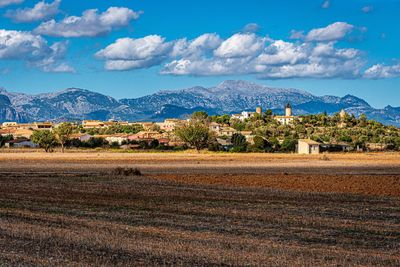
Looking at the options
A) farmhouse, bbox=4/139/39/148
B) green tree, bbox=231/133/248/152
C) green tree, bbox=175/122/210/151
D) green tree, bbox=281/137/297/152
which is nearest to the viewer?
green tree, bbox=175/122/210/151

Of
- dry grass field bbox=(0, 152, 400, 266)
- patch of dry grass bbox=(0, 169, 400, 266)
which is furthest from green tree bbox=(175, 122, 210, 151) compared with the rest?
patch of dry grass bbox=(0, 169, 400, 266)

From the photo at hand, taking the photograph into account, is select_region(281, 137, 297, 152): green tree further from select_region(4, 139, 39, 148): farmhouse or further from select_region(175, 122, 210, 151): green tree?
select_region(4, 139, 39, 148): farmhouse

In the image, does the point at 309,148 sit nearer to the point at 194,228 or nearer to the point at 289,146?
the point at 289,146

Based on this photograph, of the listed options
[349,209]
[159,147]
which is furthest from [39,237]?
[159,147]

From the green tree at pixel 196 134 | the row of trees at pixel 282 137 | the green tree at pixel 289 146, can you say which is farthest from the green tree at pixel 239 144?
the green tree at pixel 289 146

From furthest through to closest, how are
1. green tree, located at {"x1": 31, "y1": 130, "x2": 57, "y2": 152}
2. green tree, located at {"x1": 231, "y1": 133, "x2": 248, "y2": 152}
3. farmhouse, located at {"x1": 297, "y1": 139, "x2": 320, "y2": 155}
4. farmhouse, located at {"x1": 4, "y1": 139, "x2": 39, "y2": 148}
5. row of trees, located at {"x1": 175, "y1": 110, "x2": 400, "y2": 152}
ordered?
1. farmhouse, located at {"x1": 4, "y1": 139, "x2": 39, "y2": 148}
2. green tree, located at {"x1": 31, "y1": 130, "x2": 57, "y2": 152}
3. green tree, located at {"x1": 231, "y1": 133, "x2": 248, "y2": 152}
4. row of trees, located at {"x1": 175, "y1": 110, "x2": 400, "y2": 152}
5. farmhouse, located at {"x1": 297, "y1": 139, "x2": 320, "y2": 155}

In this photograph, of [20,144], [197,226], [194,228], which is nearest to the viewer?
[194,228]

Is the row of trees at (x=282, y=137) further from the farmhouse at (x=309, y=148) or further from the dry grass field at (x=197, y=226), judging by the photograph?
the dry grass field at (x=197, y=226)

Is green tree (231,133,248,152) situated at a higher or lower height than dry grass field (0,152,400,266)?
Answer: higher

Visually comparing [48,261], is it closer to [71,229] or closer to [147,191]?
[71,229]

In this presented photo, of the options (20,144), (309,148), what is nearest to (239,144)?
(309,148)

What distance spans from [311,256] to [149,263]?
4109mm

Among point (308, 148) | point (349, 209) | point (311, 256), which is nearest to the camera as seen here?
point (311, 256)

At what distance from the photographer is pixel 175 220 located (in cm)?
2409
